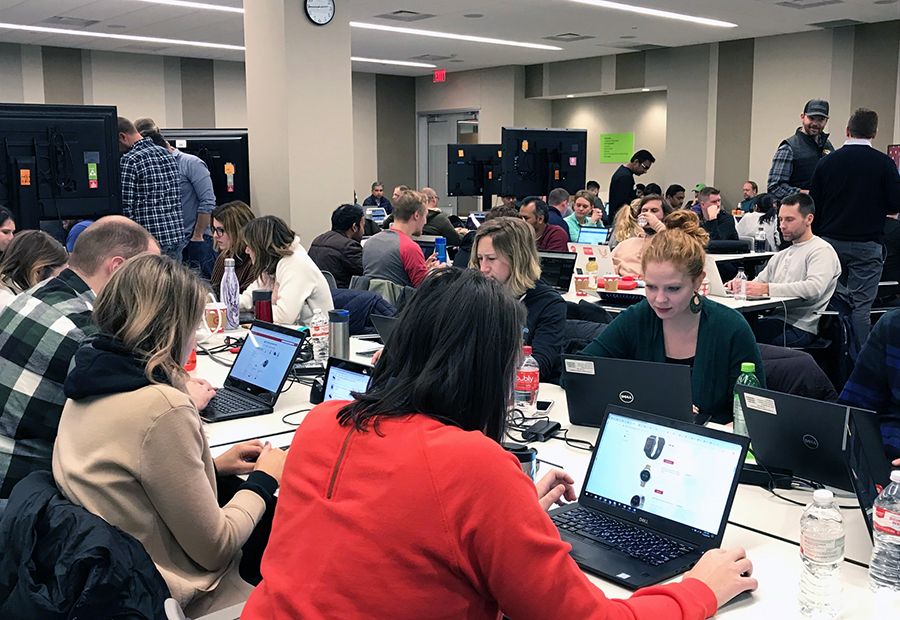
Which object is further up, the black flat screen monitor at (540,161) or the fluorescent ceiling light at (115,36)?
the fluorescent ceiling light at (115,36)

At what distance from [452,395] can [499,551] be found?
25 cm

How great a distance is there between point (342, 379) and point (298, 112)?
144 inches

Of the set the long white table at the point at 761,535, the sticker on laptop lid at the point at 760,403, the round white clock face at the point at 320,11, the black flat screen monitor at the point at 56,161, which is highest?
the round white clock face at the point at 320,11

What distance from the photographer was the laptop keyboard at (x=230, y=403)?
2.80 m

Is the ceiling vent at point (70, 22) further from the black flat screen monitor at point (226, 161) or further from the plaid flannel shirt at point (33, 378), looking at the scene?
the plaid flannel shirt at point (33, 378)

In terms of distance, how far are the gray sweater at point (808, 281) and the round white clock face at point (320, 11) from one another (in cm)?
353

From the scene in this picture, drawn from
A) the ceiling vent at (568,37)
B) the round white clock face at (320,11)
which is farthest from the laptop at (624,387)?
the ceiling vent at (568,37)

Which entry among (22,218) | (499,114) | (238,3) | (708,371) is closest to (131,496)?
(708,371)

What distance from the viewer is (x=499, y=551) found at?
119 centimetres

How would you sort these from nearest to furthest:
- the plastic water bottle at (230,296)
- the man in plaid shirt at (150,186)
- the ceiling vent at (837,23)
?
1. the plastic water bottle at (230,296)
2. the man in plaid shirt at (150,186)
3. the ceiling vent at (837,23)

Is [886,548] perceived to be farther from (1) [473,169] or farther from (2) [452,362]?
(1) [473,169]

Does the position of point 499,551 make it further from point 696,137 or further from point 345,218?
point 696,137

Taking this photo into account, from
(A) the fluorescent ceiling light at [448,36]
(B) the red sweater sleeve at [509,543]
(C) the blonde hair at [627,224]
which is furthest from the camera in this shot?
(A) the fluorescent ceiling light at [448,36]

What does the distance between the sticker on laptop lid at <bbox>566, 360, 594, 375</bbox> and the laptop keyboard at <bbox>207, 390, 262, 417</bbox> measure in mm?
1070
